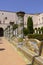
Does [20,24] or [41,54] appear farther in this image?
[20,24]

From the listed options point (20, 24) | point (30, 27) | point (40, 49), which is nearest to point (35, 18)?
point (30, 27)

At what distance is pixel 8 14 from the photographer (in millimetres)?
43250

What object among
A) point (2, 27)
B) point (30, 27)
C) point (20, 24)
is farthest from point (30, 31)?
point (20, 24)

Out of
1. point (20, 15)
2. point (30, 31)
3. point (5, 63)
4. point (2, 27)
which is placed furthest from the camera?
point (2, 27)

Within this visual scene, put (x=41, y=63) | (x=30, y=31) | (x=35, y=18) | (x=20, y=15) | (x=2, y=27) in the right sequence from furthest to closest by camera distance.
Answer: (x=35, y=18) < (x=2, y=27) < (x=30, y=31) < (x=20, y=15) < (x=41, y=63)

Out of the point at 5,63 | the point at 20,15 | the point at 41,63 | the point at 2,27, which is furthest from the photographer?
the point at 2,27

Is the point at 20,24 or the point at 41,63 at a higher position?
the point at 20,24

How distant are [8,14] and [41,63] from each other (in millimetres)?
39750

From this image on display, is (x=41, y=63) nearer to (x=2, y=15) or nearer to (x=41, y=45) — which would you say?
(x=41, y=45)

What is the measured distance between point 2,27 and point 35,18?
10.9 meters

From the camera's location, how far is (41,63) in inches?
161

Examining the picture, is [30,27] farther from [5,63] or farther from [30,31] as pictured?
[5,63]

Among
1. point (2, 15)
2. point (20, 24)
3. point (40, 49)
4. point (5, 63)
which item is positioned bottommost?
point (5, 63)

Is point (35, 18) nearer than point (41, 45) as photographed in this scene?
No
